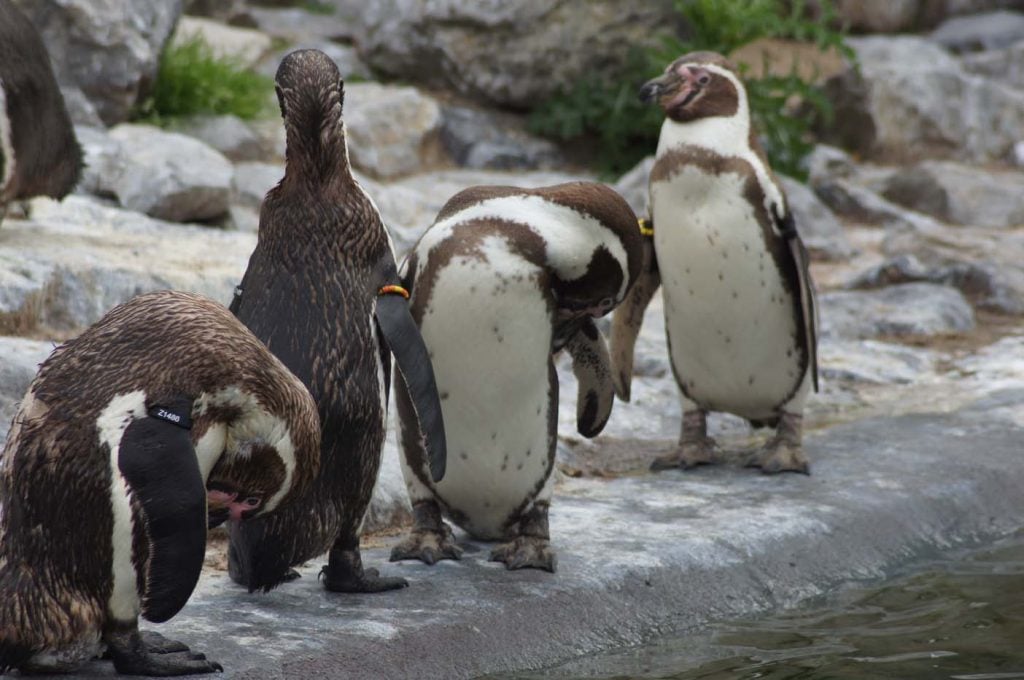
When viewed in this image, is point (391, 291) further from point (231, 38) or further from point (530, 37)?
point (231, 38)

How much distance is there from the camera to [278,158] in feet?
32.7

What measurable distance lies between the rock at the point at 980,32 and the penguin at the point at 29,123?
1144 centimetres

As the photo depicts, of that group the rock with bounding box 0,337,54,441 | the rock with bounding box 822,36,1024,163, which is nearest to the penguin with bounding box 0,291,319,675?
the rock with bounding box 0,337,54,441

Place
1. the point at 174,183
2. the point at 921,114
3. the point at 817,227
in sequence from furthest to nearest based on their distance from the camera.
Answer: the point at 921,114 < the point at 817,227 < the point at 174,183

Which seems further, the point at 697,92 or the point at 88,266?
the point at 88,266

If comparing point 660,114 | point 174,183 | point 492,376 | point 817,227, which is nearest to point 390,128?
point 660,114

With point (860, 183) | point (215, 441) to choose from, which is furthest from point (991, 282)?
point (215, 441)

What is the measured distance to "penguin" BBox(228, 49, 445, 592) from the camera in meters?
3.52

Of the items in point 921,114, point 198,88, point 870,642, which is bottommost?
point 870,642

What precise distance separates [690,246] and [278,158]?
5.26m

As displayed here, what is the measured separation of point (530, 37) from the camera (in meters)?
12.0

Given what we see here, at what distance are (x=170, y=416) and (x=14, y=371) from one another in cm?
187

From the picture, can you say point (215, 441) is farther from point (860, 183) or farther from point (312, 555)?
point (860, 183)

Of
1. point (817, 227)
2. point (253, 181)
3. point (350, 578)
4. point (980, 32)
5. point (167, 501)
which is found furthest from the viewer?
Result: point (980, 32)
